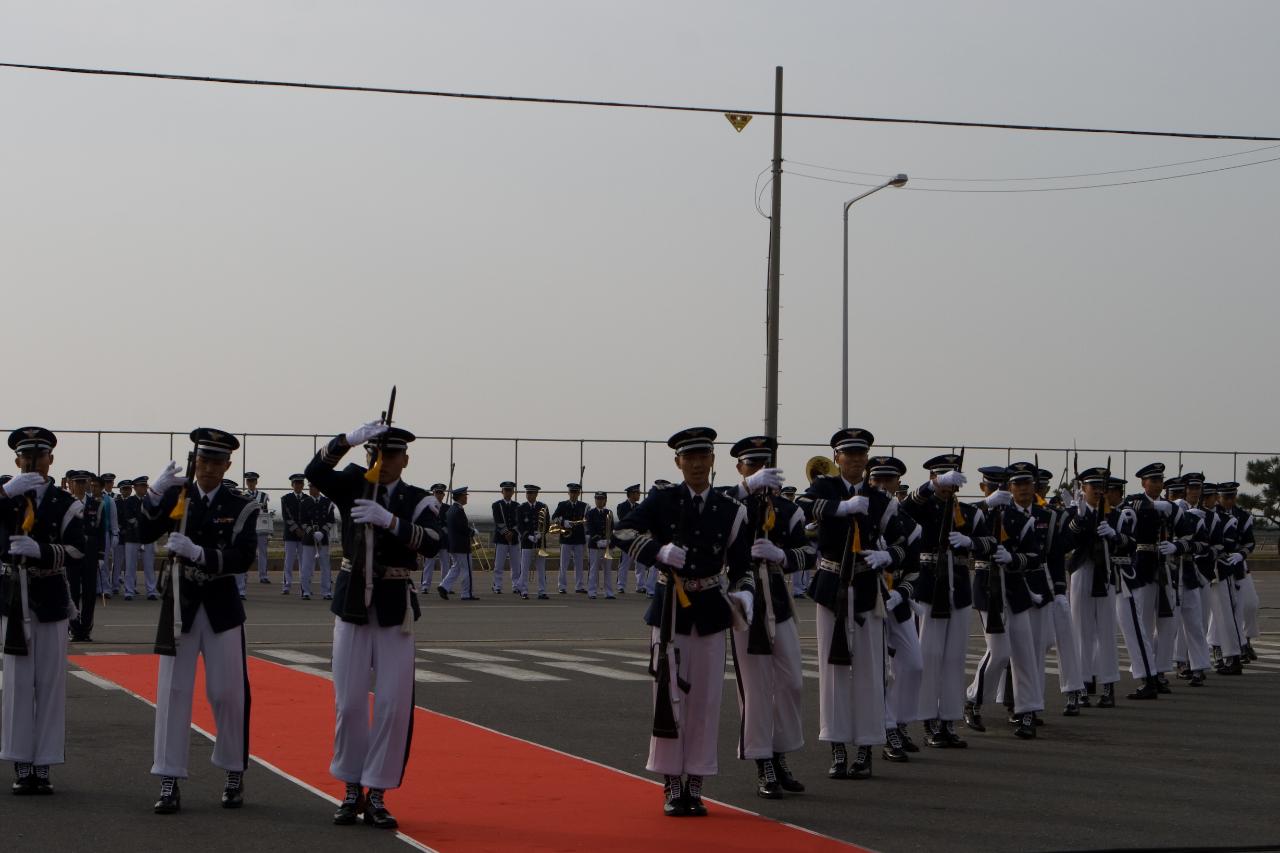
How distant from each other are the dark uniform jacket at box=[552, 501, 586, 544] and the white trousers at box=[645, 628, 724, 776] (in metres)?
24.4

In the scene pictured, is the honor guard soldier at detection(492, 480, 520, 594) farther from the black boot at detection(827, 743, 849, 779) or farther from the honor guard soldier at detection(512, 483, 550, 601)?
the black boot at detection(827, 743, 849, 779)

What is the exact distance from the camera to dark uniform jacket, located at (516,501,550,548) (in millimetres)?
33219

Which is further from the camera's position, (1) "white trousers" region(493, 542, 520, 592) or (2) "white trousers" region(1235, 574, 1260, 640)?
(1) "white trousers" region(493, 542, 520, 592)

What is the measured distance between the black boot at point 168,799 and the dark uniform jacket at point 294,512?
73.4 feet

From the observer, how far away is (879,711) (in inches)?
435

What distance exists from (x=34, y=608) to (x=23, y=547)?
41 cm

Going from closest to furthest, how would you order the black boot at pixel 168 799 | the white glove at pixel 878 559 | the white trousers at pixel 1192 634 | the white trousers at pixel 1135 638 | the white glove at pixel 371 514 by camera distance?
the white glove at pixel 371 514, the black boot at pixel 168 799, the white glove at pixel 878 559, the white trousers at pixel 1135 638, the white trousers at pixel 1192 634

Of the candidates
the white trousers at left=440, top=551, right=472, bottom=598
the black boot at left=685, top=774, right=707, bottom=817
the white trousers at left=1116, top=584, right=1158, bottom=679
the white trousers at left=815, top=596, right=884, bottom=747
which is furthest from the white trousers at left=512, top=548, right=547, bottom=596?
the black boot at left=685, top=774, right=707, bottom=817

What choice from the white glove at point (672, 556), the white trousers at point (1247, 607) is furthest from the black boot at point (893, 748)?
the white trousers at point (1247, 607)

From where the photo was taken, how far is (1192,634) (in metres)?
17.6

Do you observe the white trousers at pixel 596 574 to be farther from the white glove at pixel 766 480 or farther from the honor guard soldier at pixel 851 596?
the white glove at pixel 766 480

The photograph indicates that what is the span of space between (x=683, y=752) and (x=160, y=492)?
11.4 ft

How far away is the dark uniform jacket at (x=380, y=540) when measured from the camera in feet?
30.3

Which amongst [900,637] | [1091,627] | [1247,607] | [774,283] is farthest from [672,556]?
[774,283]
